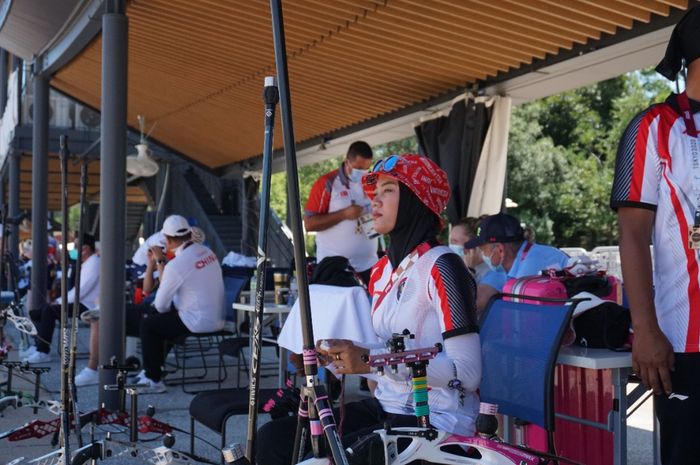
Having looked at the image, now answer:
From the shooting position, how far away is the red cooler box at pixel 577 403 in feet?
10.5

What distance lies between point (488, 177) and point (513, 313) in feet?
16.0

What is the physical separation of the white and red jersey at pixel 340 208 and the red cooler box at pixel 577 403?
2.63 metres

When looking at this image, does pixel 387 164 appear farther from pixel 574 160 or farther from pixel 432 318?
pixel 574 160

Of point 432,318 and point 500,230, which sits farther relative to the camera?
point 500,230

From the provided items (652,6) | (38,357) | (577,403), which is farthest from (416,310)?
(38,357)

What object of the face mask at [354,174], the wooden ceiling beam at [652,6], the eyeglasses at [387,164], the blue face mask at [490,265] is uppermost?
the wooden ceiling beam at [652,6]

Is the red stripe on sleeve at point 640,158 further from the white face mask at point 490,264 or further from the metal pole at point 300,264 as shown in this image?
the white face mask at point 490,264

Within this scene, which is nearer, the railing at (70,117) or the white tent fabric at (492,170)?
the white tent fabric at (492,170)

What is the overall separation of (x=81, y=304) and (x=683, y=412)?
758 cm

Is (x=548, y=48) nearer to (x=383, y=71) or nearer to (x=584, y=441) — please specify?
(x=383, y=71)

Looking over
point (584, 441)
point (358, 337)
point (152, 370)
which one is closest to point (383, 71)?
point (152, 370)

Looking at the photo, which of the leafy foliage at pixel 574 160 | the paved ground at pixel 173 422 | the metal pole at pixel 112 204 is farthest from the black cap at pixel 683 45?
the leafy foliage at pixel 574 160

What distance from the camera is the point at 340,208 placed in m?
6.05

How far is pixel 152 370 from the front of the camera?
22.4 feet
